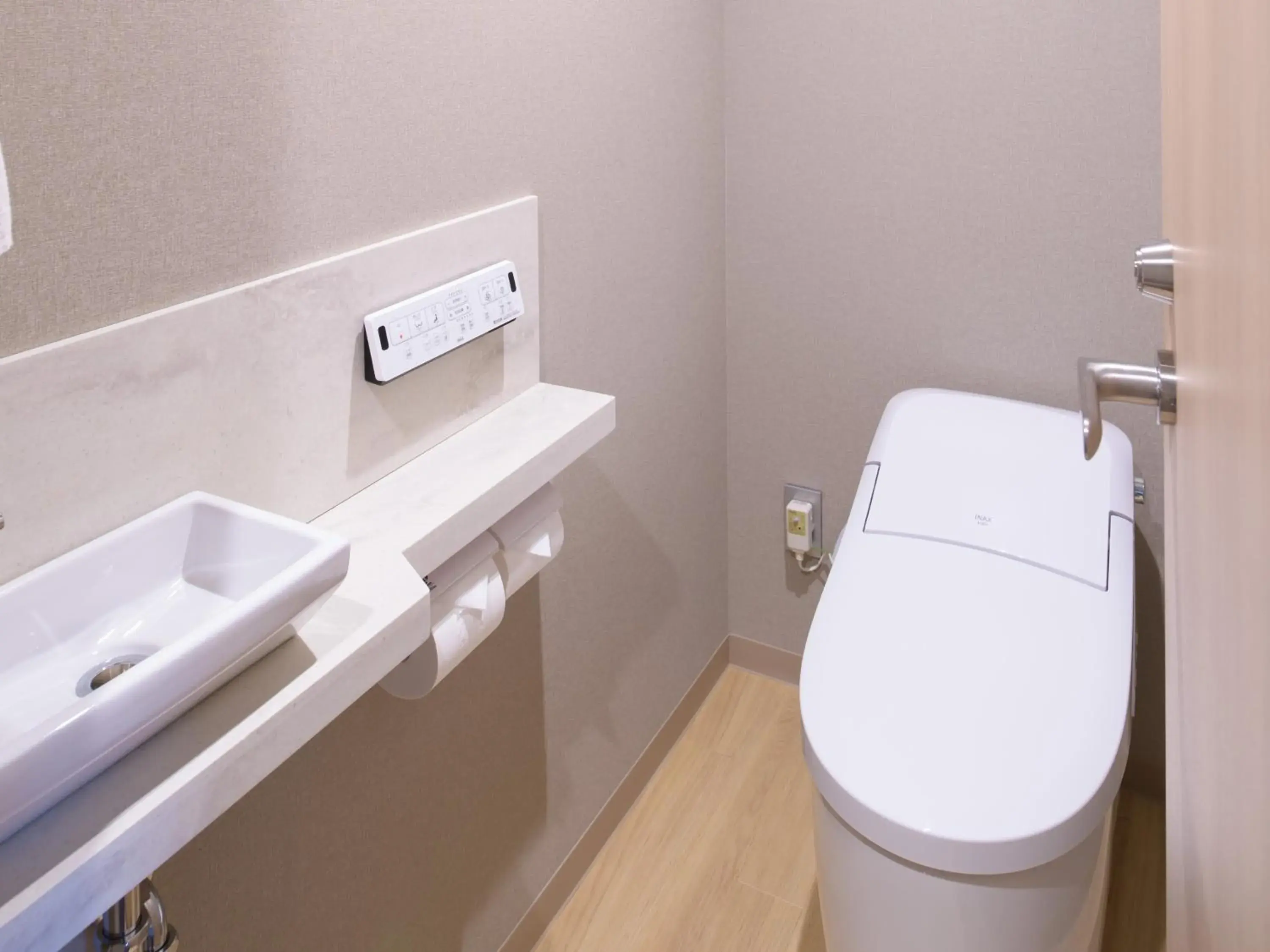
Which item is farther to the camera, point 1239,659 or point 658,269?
point 658,269

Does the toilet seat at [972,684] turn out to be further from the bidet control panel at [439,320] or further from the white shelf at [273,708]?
the bidet control panel at [439,320]

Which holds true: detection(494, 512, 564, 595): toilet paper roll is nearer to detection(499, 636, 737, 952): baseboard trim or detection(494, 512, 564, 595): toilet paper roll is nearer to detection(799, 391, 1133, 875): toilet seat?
detection(799, 391, 1133, 875): toilet seat

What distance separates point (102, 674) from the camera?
636 millimetres

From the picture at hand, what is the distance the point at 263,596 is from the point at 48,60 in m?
0.38

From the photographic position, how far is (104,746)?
1.72ft

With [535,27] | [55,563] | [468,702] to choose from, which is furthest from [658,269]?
[55,563]

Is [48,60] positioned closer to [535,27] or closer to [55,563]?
[55,563]

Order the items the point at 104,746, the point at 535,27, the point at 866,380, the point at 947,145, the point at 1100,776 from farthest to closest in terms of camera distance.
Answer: the point at 866,380 → the point at 947,145 → the point at 535,27 → the point at 1100,776 → the point at 104,746

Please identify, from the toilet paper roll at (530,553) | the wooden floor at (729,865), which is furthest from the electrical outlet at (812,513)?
the toilet paper roll at (530,553)

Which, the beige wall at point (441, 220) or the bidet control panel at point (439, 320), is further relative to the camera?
the bidet control panel at point (439, 320)

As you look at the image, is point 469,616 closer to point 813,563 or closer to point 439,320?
point 439,320

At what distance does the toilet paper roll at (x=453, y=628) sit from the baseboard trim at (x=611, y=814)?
23.1 inches

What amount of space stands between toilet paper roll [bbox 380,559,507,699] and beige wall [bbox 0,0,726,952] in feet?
0.25

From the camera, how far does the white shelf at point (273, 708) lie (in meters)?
0.53
